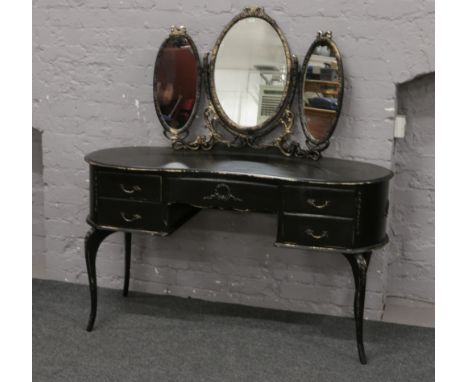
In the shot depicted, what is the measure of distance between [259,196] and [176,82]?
33.1 inches

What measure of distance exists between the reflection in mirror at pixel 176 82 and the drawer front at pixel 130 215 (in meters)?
0.56

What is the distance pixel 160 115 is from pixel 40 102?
0.73 m

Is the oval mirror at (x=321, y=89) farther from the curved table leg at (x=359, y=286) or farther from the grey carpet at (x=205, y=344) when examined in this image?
the grey carpet at (x=205, y=344)

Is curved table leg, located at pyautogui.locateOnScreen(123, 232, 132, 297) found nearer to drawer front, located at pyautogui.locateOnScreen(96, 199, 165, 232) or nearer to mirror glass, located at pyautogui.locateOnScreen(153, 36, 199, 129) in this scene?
drawer front, located at pyautogui.locateOnScreen(96, 199, 165, 232)

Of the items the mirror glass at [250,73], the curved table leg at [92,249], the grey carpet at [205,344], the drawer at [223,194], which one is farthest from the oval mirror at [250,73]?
the grey carpet at [205,344]

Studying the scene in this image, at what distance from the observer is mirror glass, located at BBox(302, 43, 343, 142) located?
291 centimetres

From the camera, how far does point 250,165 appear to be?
2.80 m

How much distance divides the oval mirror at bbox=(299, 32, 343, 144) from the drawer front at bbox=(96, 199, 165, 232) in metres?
0.81

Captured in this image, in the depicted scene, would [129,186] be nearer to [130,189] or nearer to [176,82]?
[130,189]

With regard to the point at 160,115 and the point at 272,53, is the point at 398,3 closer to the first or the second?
the point at 272,53

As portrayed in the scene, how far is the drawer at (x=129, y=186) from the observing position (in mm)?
2756

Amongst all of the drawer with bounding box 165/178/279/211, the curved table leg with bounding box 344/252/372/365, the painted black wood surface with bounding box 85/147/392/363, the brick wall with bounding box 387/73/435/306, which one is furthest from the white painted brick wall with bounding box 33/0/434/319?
the drawer with bounding box 165/178/279/211

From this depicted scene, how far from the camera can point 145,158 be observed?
9.64ft

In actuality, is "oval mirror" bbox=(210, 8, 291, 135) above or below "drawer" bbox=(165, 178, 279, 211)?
above
